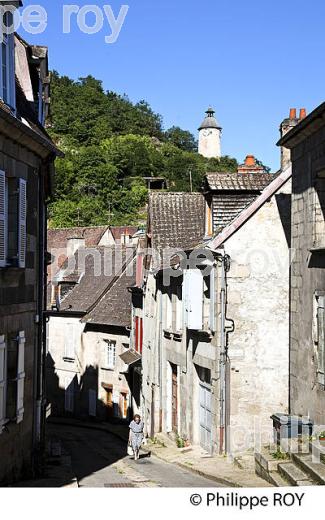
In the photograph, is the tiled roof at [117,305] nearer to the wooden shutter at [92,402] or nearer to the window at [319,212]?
the wooden shutter at [92,402]

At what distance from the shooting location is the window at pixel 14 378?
487 inches

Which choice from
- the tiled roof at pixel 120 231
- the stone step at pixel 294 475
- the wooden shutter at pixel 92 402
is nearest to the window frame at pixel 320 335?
the stone step at pixel 294 475

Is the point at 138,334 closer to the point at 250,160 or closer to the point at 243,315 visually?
the point at 250,160

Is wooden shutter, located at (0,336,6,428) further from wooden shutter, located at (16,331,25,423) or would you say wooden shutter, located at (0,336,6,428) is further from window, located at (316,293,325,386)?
window, located at (316,293,325,386)

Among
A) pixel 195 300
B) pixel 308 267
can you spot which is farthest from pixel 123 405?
pixel 308 267

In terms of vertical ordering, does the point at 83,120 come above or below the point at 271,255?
above

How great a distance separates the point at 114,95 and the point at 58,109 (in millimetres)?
19167

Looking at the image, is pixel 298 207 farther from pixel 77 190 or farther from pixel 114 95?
pixel 114 95

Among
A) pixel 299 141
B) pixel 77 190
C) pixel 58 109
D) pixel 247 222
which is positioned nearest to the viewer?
pixel 299 141

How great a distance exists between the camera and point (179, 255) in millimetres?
20938

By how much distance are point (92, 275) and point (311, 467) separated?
86.4ft
